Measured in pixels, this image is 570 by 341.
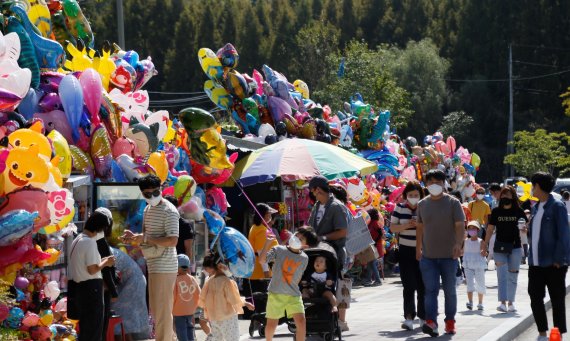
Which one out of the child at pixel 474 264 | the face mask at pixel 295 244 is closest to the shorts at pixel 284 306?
the face mask at pixel 295 244

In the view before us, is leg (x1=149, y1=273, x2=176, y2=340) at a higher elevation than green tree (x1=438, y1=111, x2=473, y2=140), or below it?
below

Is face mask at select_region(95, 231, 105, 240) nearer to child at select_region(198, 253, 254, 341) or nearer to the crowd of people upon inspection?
the crowd of people

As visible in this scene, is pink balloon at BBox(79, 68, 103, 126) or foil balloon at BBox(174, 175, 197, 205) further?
foil balloon at BBox(174, 175, 197, 205)

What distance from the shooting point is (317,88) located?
5672 centimetres

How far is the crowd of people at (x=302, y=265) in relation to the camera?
35.8 feet

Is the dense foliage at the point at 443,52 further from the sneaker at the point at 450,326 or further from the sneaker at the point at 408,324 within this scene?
the sneaker at the point at 450,326

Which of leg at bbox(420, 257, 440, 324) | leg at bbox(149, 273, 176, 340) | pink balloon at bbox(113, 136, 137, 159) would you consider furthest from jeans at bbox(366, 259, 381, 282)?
leg at bbox(149, 273, 176, 340)

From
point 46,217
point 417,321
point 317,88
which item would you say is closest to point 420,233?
point 417,321

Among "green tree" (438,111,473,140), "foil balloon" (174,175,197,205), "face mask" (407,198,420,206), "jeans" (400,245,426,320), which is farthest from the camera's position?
"green tree" (438,111,473,140)

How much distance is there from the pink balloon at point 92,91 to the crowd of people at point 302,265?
169 cm

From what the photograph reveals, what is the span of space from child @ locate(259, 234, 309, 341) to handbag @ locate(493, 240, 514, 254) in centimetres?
499

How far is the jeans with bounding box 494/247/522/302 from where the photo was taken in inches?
596

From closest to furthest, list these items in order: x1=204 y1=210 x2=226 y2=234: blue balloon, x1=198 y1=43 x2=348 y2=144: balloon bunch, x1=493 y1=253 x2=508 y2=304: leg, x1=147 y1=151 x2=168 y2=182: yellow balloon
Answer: x1=147 y1=151 x2=168 y2=182: yellow balloon → x1=204 y1=210 x2=226 y2=234: blue balloon → x1=493 y1=253 x2=508 y2=304: leg → x1=198 y1=43 x2=348 y2=144: balloon bunch

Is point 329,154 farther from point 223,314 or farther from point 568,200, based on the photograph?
point 568,200
